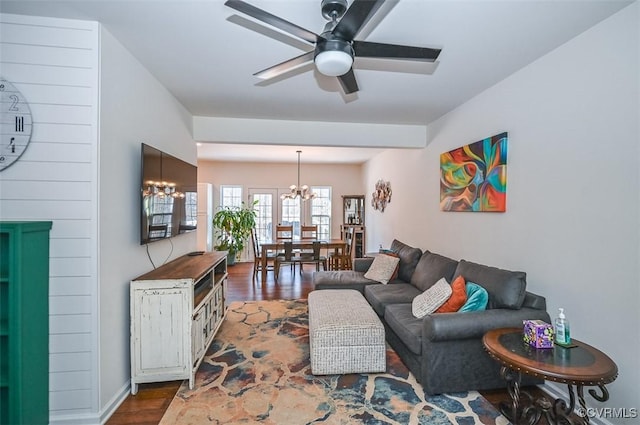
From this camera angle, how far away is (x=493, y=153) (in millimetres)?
2873

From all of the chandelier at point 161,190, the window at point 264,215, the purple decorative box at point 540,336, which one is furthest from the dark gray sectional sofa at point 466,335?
the window at point 264,215

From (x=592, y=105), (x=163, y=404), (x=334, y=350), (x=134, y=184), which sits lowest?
(x=163, y=404)

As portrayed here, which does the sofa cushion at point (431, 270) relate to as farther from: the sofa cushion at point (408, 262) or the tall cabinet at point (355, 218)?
the tall cabinet at point (355, 218)

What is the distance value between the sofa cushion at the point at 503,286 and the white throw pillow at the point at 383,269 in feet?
4.58

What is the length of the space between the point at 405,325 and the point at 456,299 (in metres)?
0.50

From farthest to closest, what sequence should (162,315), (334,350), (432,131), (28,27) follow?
(432,131), (334,350), (162,315), (28,27)

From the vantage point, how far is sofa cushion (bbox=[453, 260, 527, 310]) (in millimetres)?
2326

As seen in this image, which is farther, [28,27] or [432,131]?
[432,131]

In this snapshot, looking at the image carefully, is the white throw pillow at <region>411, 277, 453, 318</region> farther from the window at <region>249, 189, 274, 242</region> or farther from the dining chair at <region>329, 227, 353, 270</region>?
the window at <region>249, 189, 274, 242</region>

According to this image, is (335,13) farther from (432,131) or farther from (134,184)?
(432,131)

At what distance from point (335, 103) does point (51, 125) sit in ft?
8.34

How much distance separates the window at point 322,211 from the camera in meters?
8.30

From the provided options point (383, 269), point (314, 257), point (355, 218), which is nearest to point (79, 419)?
point (383, 269)

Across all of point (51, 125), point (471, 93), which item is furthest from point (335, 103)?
point (51, 125)
